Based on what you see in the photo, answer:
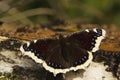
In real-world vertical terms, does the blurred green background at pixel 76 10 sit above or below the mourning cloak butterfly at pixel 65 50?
above

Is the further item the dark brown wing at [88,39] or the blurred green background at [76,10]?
the blurred green background at [76,10]

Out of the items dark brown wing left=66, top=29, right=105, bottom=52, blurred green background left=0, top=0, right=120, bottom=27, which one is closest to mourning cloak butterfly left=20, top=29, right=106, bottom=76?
dark brown wing left=66, top=29, right=105, bottom=52

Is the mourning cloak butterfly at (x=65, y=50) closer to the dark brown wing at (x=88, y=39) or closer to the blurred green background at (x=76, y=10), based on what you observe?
the dark brown wing at (x=88, y=39)

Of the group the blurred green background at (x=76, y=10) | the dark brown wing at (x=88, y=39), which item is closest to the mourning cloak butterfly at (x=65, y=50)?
the dark brown wing at (x=88, y=39)

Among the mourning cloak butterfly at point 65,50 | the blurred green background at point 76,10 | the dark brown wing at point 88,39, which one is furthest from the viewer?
the blurred green background at point 76,10

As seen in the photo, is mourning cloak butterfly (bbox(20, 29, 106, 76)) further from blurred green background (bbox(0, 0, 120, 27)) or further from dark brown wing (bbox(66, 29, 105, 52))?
blurred green background (bbox(0, 0, 120, 27))

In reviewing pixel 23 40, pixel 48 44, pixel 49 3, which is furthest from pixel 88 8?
pixel 48 44

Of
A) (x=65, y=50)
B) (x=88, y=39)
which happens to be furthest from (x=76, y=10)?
(x=65, y=50)

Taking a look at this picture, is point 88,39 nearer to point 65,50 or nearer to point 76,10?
point 65,50
